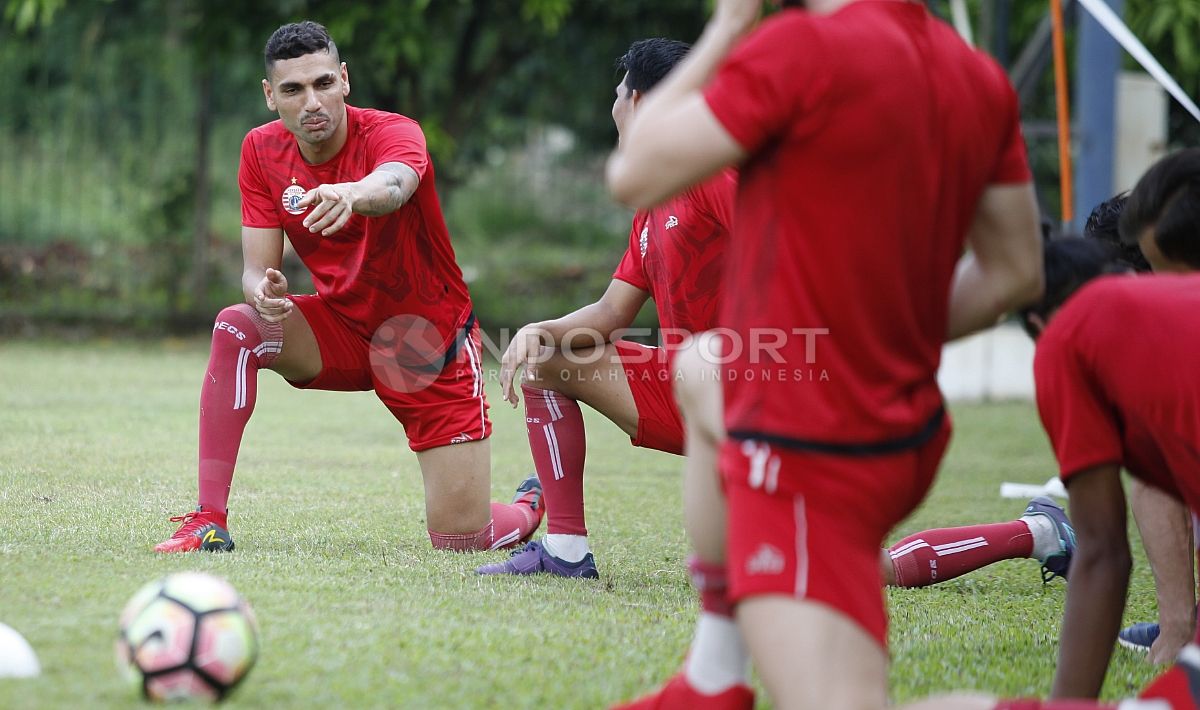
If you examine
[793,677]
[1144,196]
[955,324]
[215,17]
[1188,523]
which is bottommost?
[1188,523]

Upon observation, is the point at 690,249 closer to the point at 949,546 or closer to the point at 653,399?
the point at 653,399

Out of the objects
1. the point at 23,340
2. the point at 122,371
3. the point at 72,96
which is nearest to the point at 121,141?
the point at 72,96

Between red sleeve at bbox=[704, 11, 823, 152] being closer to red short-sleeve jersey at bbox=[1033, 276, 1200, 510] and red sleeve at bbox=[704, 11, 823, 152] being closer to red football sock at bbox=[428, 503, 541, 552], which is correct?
red short-sleeve jersey at bbox=[1033, 276, 1200, 510]

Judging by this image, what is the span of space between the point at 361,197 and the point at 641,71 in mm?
1044

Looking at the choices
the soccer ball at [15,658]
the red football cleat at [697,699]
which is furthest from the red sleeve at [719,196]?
the soccer ball at [15,658]

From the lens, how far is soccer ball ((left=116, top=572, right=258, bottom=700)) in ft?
9.14

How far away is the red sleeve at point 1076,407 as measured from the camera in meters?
2.66

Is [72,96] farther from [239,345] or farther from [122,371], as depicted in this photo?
[239,345]

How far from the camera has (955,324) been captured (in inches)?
104

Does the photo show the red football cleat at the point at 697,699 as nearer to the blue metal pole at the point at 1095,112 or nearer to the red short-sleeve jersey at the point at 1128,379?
the red short-sleeve jersey at the point at 1128,379

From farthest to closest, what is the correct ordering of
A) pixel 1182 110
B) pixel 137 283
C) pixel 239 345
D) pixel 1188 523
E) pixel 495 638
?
1. pixel 137 283
2. pixel 1182 110
3. pixel 239 345
4. pixel 1188 523
5. pixel 495 638

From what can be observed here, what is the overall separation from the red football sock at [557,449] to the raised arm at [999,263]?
2.24 metres

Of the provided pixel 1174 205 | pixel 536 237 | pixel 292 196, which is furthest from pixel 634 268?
pixel 536 237

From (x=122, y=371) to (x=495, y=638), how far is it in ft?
27.2
